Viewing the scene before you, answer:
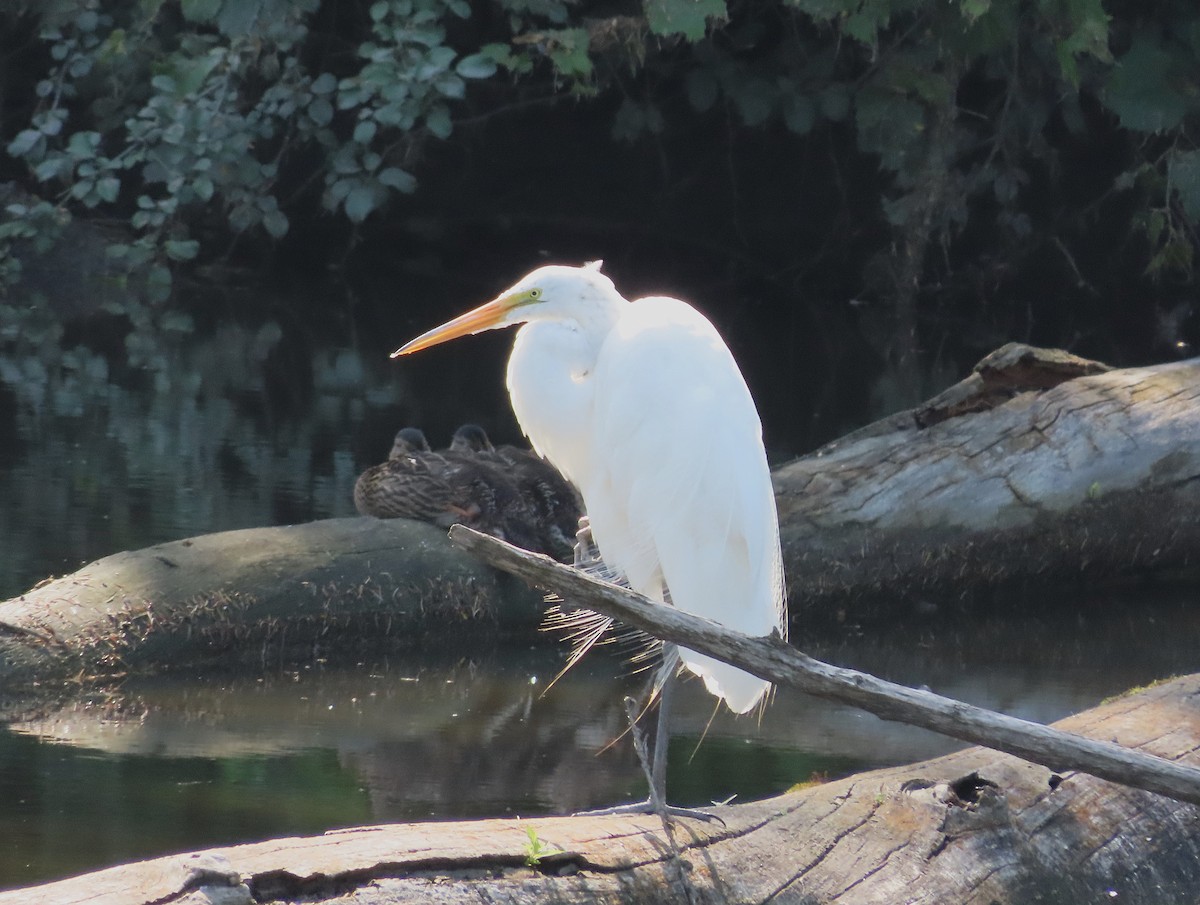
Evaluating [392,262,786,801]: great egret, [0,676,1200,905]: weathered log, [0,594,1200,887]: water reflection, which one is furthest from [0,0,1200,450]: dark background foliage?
[0,676,1200,905]: weathered log

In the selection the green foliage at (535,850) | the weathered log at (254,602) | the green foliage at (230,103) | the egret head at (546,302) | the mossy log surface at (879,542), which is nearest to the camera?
the green foliage at (535,850)

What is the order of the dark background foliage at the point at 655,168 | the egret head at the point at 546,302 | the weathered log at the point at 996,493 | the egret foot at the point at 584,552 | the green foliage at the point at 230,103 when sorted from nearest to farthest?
the egret head at the point at 546,302
the egret foot at the point at 584,552
the weathered log at the point at 996,493
the green foliage at the point at 230,103
the dark background foliage at the point at 655,168

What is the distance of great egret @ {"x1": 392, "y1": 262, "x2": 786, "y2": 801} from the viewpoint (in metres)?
4.10

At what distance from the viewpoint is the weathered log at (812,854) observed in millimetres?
2734

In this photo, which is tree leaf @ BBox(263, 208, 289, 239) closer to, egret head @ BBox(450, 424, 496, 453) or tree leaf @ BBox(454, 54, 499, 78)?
tree leaf @ BBox(454, 54, 499, 78)

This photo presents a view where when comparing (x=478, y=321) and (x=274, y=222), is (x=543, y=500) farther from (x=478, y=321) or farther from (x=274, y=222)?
(x=274, y=222)

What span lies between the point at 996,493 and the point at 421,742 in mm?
2885

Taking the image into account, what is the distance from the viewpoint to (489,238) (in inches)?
778

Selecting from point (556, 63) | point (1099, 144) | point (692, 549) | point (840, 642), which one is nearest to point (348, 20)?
point (556, 63)

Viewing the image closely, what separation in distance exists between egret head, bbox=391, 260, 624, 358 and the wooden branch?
5.31 ft

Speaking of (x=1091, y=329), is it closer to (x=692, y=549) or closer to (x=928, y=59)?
(x=928, y=59)

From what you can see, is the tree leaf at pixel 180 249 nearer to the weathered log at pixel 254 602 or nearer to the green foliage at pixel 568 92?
the green foliage at pixel 568 92

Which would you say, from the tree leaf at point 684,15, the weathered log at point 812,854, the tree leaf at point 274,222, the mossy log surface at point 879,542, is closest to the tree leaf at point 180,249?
the tree leaf at point 274,222

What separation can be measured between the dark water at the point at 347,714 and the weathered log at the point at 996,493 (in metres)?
0.22
